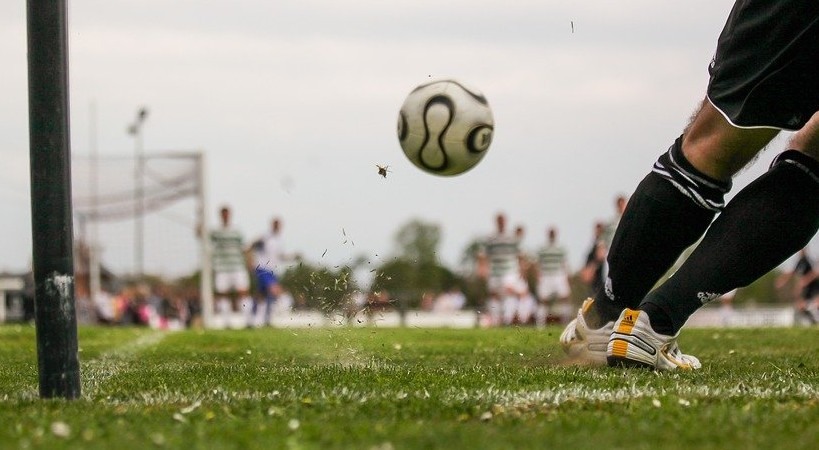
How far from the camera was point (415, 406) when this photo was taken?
3564 millimetres

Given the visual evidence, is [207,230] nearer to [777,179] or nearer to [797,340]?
[797,340]

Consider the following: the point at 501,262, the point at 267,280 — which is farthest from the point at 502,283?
the point at 267,280

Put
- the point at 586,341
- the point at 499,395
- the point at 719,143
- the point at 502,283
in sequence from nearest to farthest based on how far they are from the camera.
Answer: the point at 499,395
the point at 719,143
the point at 586,341
the point at 502,283

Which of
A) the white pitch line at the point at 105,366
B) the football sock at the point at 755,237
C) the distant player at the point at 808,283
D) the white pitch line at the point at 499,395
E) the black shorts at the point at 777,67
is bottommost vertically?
the distant player at the point at 808,283

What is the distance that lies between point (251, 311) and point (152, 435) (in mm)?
17678

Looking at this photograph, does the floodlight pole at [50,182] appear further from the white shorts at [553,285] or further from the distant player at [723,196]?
the white shorts at [553,285]

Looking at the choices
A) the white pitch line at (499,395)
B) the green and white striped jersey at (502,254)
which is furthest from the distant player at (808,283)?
the white pitch line at (499,395)

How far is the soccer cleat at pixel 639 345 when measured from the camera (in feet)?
16.2

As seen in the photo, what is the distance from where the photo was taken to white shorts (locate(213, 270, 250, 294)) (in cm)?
2080

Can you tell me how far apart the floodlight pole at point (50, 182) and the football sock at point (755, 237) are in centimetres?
243

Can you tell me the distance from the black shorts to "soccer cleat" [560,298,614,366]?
129cm

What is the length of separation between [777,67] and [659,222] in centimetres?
91

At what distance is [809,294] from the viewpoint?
73.7 ft

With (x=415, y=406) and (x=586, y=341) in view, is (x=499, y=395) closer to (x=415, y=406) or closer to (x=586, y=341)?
(x=415, y=406)
